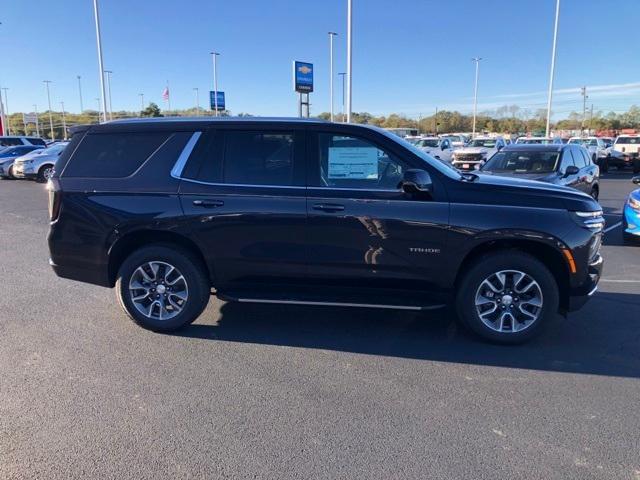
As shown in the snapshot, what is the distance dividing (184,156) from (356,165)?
1.57 metres

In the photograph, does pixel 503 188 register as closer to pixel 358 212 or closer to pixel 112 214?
pixel 358 212

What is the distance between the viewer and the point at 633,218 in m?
8.62

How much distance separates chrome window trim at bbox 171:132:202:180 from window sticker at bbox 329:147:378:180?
1.25 metres

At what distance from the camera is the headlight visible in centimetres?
446

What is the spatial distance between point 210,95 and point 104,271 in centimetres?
4847

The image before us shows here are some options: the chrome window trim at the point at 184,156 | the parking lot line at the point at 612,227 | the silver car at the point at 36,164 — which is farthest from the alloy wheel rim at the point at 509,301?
the silver car at the point at 36,164

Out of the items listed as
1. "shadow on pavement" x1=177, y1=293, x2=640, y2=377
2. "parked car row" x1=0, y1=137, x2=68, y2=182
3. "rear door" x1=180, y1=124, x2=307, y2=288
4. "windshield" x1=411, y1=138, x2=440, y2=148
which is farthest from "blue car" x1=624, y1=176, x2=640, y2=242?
"windshield" x1=411, y1=138, x2=440, y2=148

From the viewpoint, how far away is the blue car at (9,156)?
22562 millimetres

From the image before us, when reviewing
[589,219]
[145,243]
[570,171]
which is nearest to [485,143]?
[570,171]

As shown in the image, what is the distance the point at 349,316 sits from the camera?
17.6 feet

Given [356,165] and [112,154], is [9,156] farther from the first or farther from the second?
[356,165]

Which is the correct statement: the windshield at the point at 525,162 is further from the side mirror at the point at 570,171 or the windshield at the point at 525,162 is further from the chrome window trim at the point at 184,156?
the chrome window trim at the point at 184,156

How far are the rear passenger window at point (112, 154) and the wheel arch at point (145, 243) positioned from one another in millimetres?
579

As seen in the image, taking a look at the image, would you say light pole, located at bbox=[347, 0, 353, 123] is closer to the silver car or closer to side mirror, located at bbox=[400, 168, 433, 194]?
the silver car
